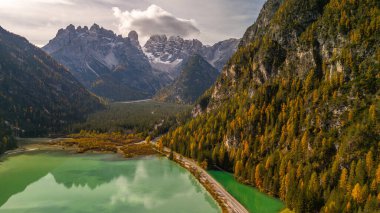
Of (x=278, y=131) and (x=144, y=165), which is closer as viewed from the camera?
(x=278, y=131)

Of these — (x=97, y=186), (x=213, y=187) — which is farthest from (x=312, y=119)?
(x=97, y=186)

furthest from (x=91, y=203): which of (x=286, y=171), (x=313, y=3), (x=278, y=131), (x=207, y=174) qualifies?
(x=313, y=3)

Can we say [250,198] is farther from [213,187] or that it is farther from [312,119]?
[312,119]

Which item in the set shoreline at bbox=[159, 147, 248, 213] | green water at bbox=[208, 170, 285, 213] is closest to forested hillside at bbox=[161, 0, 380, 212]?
green water at bbox=[208, 170, 285, 213]

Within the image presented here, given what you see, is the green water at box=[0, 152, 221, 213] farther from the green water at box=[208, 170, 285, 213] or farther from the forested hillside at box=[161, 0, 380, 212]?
the forested hillside at box=[161, 0, 380, 212]

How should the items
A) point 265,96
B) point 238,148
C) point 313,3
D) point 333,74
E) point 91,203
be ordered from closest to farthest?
1. point 91,203
2. point 333,74
3. point 238,148
4. point 265,96
5. point 313,3

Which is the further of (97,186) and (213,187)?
(97,186)

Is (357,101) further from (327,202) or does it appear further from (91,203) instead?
(91,203)
